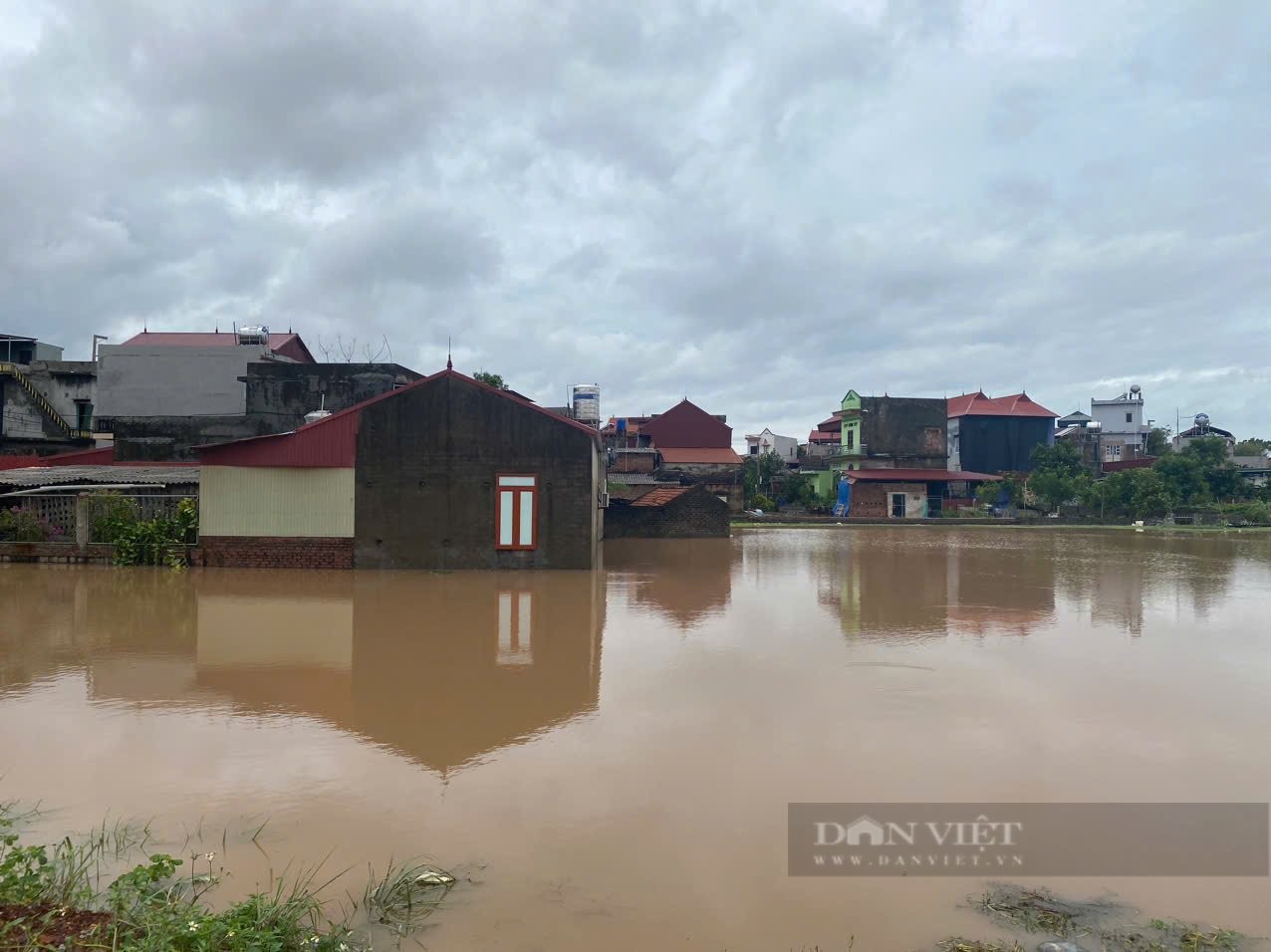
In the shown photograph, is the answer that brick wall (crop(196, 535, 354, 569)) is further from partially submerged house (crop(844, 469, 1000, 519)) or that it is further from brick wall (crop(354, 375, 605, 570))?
partially submerged house (crop(844, 469, 1000, 519))

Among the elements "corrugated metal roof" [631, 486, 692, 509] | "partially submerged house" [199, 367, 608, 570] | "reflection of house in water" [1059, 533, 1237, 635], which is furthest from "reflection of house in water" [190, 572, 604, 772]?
"corrugated metal roof" [631, 486, 692, 509]

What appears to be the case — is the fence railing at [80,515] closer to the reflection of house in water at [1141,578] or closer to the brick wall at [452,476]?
the brick wall at [452,476]

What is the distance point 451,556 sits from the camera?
64.7ft

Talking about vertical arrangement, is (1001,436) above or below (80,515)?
above

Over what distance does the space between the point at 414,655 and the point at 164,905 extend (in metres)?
6.30

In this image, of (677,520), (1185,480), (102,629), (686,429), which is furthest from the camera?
(686,429)

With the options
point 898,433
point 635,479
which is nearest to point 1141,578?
point 635,479

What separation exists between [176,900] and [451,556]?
15600 millimetres

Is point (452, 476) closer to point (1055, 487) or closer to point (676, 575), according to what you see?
point (676, 575)

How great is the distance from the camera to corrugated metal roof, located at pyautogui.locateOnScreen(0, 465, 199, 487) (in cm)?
2133

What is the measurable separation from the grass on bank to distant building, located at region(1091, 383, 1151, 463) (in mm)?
77209

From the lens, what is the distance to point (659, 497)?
35.2m

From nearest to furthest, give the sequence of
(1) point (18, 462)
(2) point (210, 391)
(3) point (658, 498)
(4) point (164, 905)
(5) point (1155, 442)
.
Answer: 1. (4) point (164, 905)
2. (1) point (18, 462)
3. (2) point (210, 391)
4. (3) point (658, 498)
5. (5) point (1155, 442)

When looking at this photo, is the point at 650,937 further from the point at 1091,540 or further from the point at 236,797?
the point at 1091,540
